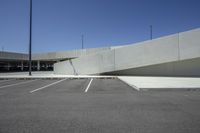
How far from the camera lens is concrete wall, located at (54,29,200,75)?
21203mm

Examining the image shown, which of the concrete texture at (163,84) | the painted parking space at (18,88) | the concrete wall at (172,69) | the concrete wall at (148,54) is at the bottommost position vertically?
the painted parking space at (18,88)

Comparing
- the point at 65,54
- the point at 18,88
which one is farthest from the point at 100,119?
the point at 65,54

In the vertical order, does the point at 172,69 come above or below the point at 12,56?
below

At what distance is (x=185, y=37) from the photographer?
2131 cm

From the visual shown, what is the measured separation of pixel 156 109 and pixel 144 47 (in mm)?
18395

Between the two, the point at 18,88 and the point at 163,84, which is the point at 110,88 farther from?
the point at 18,88

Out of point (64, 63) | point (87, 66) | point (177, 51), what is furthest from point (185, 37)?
point (64, 63)

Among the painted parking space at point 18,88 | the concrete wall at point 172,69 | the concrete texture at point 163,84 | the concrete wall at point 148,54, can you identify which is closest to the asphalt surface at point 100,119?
the painted parking space at point 18,88

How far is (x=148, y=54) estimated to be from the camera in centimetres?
2373

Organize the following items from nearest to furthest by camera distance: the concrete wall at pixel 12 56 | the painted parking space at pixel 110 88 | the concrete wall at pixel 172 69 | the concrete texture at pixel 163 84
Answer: the painted parking space at pixel 110 88, the concrete texture at pixel 163 84, the concrete wall at pixel 172 69, the concrete wall at pixel 12 56

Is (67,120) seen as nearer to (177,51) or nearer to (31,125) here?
(31,125)

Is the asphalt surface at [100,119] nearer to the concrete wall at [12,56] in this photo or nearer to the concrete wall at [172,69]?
the concrete wall at [172,69]

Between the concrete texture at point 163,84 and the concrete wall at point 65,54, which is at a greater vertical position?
the concrete wall at point 65,54

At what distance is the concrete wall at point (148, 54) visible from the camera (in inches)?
835
